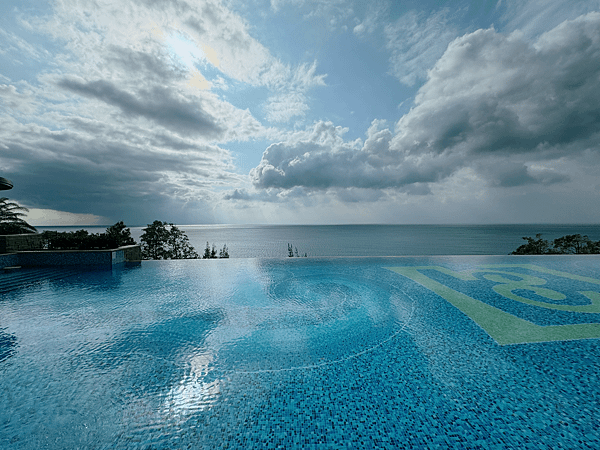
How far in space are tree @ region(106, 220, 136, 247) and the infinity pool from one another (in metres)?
3.40

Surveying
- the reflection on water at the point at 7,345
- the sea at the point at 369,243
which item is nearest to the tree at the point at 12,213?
the sea at the point at 369,243

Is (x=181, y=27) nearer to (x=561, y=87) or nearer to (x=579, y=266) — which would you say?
(x=579, y=266)

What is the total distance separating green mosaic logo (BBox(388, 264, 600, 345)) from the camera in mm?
4173

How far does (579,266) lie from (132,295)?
1628cm

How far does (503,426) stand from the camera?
230 centimetres

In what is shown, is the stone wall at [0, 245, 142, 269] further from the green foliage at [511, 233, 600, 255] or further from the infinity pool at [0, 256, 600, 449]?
the green foliage at [511, 233, 600, 255]

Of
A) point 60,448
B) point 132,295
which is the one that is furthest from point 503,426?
point 132,295

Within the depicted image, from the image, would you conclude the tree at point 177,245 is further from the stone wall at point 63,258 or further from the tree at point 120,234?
the stone wall at point 63,258

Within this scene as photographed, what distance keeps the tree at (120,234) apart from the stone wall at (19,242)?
2311mm

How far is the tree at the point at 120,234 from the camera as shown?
9.96 metres

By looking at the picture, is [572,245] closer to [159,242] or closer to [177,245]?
[177,245]

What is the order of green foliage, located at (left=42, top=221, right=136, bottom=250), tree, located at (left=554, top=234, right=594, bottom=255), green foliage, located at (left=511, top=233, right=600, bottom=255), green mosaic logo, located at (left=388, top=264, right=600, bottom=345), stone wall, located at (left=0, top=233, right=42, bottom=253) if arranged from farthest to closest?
tree, located at (left=554, top=234, right=594, bottom=255) → green foliage, located at (left=511, top=233, right=600, bottom=255) → green foliage, located at (left=42, top=221, right=136, bottom=250) → stone wall, located at (left=0, top=233, right=42, bottom=253) → green mosaic logo, located at (left=388, top=264, right=600, bottom=345)

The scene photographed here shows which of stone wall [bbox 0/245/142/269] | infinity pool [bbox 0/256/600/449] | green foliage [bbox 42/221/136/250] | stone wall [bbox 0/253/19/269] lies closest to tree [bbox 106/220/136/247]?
green foliage [bbox 42/221/136/250]

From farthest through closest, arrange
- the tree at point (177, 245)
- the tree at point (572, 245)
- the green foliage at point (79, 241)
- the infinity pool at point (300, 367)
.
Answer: the tree at point (572, 245) → the tree at point (177, 245) → the green foliage at point (79, 241) → the infinity pool at point (300, 367)
